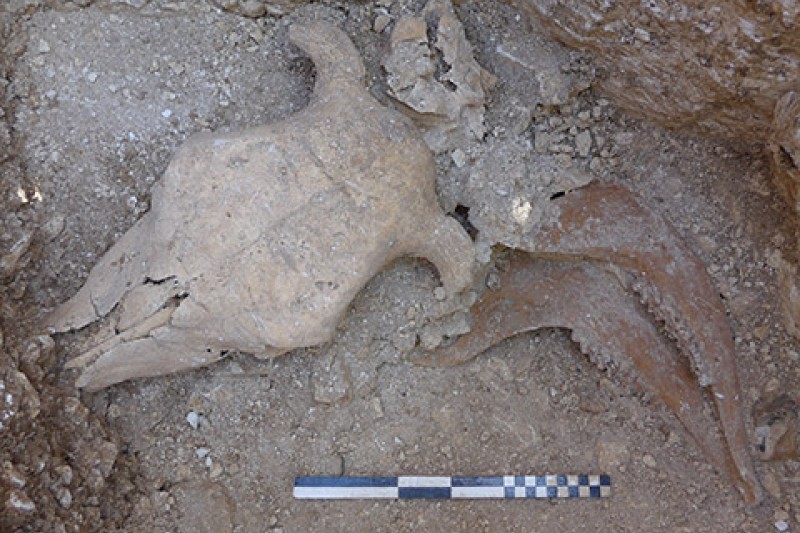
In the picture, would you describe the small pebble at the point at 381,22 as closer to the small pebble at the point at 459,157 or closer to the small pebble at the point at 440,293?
the small pebble at the point at 459,157

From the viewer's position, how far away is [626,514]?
312cm

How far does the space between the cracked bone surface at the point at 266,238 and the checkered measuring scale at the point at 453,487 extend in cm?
57

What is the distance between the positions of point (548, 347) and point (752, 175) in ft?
3.01

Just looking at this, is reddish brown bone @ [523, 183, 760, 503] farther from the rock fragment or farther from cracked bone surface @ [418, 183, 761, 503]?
the rock fragment

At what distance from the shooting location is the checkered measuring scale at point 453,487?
10.2 ft

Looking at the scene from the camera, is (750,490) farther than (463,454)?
No

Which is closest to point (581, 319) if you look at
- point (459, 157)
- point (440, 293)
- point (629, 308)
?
point (629, 308)

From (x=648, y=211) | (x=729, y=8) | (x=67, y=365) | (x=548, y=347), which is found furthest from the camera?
(x=548, y=347)

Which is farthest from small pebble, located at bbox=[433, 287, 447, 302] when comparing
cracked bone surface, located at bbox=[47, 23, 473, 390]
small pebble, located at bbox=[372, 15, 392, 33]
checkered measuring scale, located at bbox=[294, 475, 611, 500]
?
small pebble, located at bbox=[372, 15, 392, 33]

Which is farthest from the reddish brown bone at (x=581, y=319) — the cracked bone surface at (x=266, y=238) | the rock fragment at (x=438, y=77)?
the rock fragment at (x=438, y=77)

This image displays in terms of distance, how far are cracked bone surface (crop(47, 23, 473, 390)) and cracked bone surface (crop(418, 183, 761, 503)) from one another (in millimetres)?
394

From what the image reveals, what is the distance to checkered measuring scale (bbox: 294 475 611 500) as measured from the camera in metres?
3.09

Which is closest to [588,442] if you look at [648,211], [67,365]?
[648,211]

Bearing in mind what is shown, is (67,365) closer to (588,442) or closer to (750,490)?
(588,442)
